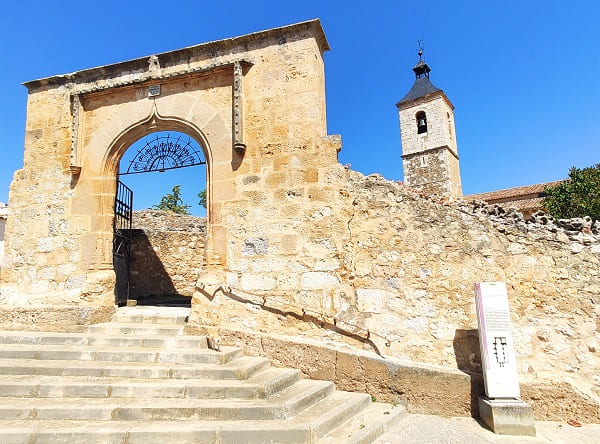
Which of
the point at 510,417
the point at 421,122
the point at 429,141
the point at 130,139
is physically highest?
the point at 421,122

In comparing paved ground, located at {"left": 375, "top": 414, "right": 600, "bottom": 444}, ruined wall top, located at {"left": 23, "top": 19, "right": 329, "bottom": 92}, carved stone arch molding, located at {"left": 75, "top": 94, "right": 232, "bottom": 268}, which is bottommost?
paved ground, located at {"left": 375, "top": 414, "right": 600, "bottom": 444}

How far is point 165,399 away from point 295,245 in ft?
7.91

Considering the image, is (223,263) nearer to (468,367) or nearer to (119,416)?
(119,416)

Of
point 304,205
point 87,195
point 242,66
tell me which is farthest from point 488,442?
point 87,195

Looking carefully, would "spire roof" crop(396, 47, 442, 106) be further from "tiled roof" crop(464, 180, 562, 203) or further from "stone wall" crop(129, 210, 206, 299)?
"stone wall" crop(129, 210, 206, 299)

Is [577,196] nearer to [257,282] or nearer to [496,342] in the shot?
[496,342]

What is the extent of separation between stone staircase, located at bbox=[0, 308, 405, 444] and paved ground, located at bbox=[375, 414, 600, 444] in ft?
0.54

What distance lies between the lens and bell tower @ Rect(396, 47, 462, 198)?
25.3 m

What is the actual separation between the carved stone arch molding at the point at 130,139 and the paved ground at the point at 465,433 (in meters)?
3.80

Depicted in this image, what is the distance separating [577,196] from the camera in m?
15.7

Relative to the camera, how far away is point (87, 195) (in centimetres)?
616

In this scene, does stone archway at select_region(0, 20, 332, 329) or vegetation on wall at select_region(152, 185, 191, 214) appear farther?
vegetation on wall at select_region(152, 185, 191, 214)

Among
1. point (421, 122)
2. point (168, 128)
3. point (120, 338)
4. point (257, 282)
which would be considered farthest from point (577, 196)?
point (120, 338)

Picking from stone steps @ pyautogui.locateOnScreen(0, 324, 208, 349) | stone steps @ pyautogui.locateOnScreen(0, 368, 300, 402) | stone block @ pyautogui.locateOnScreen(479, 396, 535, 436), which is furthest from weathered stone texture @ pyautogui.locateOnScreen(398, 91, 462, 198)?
stone steps @ pyautogui.locateOnScreen(0, 368, 300, 402)
